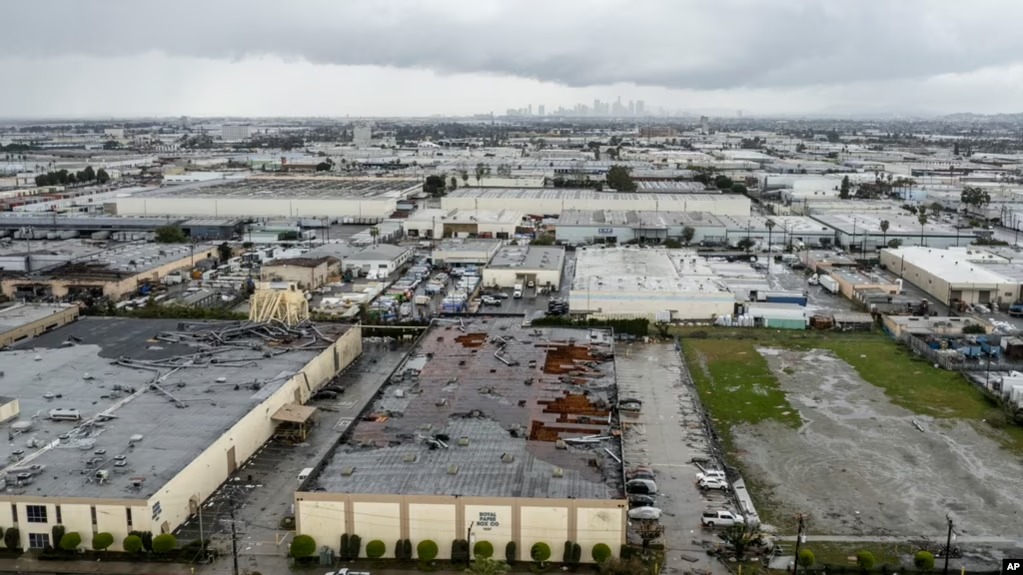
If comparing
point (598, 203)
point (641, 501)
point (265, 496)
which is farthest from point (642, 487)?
point (598, 203)

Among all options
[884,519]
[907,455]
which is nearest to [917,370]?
[907,455]

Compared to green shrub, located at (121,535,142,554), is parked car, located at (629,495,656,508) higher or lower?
lower

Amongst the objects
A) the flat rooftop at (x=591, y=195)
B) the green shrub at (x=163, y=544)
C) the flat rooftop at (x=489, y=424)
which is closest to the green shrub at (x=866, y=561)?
the flat rooftop at (x=489, y=424)

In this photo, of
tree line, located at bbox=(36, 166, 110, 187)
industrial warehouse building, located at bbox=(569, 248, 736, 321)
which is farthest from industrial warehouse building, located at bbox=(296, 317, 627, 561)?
tree line, located at bbox=(36, 166, 110, 187)

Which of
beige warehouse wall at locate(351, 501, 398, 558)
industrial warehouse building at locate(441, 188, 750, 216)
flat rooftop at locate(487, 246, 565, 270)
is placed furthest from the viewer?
industrial warehouse building at locate(441, 188, 750, 216)

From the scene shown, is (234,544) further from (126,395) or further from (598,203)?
(598,203)

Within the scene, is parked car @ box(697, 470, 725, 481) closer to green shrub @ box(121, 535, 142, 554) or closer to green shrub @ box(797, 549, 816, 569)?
green shrub @ box(797, 549, 816, 569)

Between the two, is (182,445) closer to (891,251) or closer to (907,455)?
(907,455)
